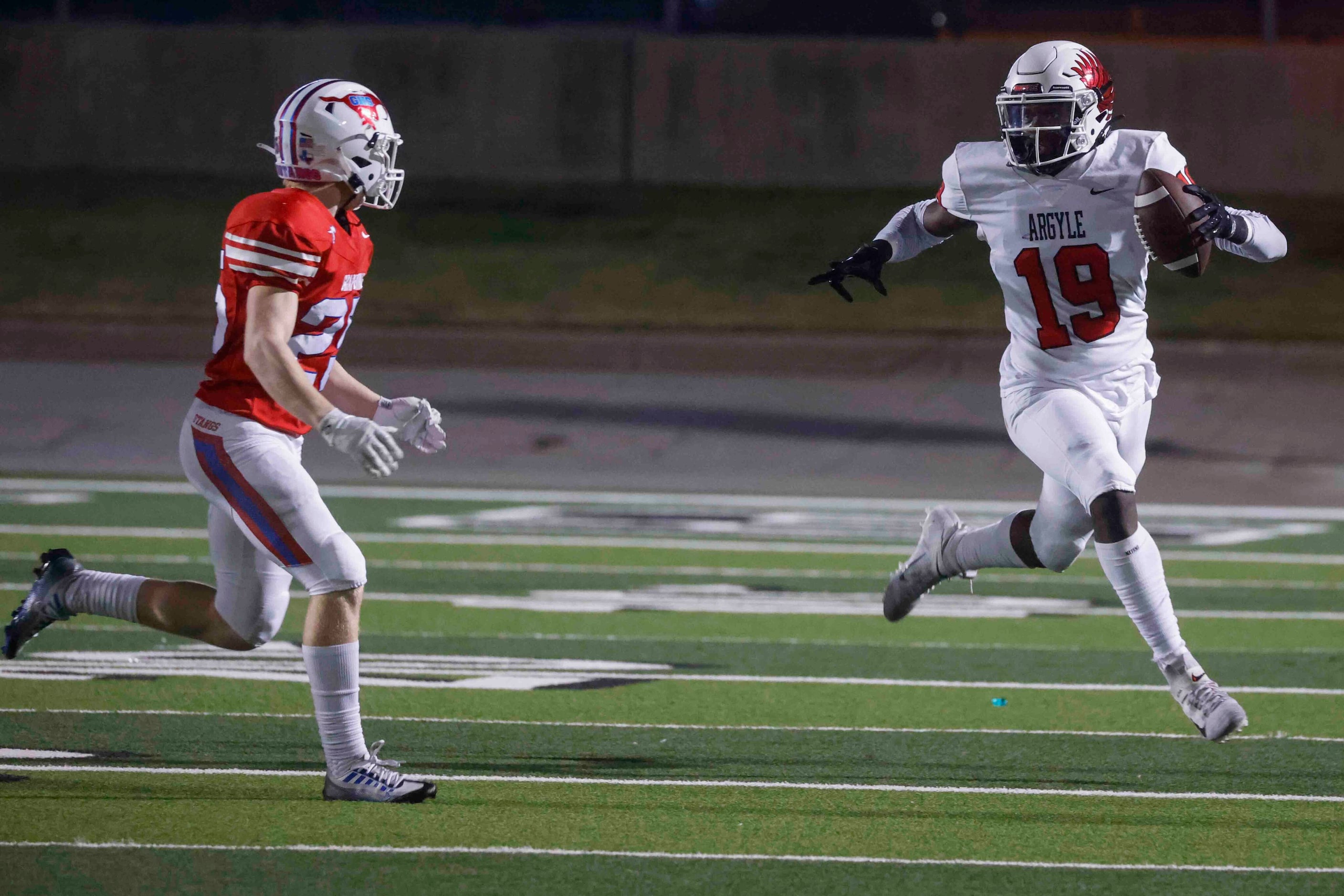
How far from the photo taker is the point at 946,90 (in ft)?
70.6

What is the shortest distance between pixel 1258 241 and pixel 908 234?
4.12ft

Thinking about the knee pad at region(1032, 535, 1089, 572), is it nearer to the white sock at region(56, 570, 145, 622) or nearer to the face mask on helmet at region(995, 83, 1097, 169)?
the face mask on helmet at region(995, 83, 1097, 169)

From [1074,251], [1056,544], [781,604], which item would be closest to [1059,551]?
[1056,544]

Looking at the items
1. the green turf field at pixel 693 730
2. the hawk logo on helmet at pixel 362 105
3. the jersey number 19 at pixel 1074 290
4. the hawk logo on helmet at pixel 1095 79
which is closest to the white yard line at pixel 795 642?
the green turf field at pixel 693 730

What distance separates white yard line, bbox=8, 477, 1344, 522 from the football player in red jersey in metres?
6.31

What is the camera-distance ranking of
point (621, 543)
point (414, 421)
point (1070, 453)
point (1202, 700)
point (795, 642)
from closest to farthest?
point (414, 421) < point (1202, 700) < point (1070, 453) < point (795, 642) < point (621, 543)

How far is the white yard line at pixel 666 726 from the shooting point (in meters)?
6.34

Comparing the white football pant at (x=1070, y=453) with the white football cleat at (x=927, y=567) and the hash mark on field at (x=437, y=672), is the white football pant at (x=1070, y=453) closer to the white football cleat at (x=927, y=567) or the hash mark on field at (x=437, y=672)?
the white football cleat at (x=927, y=567)

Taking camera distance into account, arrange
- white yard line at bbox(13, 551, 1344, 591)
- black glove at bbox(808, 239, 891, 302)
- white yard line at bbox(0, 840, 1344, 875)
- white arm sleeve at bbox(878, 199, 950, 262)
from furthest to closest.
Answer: white yard line at bbox(13, 551, 1344, 591) < white arm sleeve at bbox(878, 199, 950, 262) < black glove at bbox(808, 239, 891, 302) < white yard line at bbox(0, 840, 1344, 875)

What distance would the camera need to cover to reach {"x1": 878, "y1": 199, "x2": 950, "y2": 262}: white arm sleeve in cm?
665

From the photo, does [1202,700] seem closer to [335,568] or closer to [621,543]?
[335,568]

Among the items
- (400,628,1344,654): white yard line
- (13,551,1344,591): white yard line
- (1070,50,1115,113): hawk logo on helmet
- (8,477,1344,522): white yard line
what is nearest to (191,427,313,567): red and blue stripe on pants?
(1070,50,1115,113): hawk logo on helmet

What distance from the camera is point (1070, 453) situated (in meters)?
5.94

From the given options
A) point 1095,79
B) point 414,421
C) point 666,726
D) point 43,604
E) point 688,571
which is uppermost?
point 1095,79
